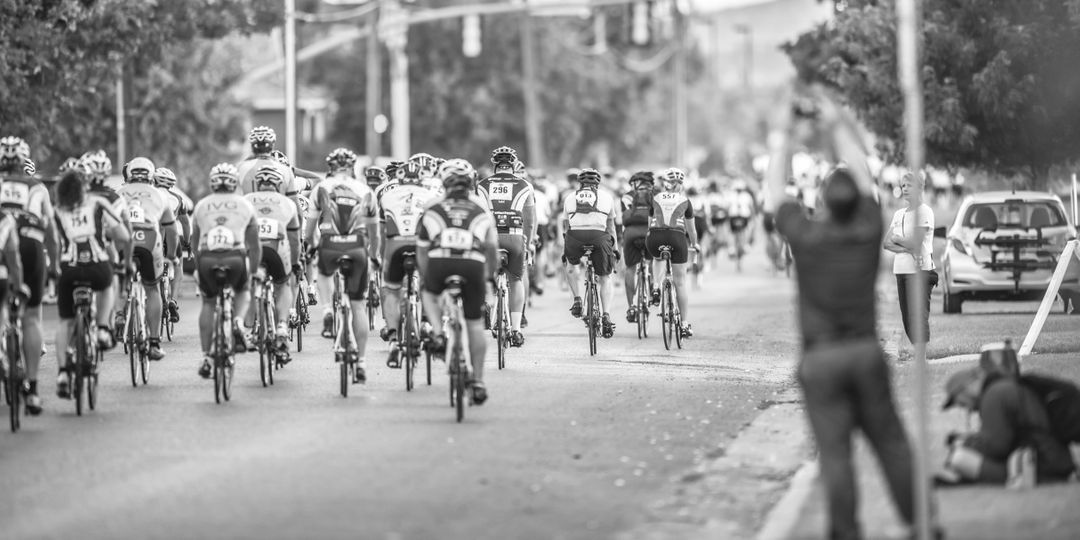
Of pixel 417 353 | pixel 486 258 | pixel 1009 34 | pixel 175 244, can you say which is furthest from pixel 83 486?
pixel 1009 34

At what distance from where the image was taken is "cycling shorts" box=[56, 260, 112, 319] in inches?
583

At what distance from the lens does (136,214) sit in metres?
18.3

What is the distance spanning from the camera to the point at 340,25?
8369 cm

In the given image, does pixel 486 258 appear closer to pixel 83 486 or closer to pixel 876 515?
pixel 83 486

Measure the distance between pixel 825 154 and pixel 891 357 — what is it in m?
10.5

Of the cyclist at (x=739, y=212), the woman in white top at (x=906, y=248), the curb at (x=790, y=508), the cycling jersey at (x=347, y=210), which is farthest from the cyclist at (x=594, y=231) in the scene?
the cyclist at (x=739, y=212)

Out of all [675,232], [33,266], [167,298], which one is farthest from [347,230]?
[675,232]

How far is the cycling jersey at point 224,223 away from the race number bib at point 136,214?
9.04ft

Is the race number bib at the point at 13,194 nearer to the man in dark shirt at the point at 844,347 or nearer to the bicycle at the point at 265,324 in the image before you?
the bicycle at the point at 265,324

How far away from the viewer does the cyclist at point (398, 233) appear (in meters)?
16.9

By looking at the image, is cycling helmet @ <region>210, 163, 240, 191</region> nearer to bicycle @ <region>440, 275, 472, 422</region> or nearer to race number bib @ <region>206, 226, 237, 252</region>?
race number bib @ <region>206, 226, 237, 252</region>

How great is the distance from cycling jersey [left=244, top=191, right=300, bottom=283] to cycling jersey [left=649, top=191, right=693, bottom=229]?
5.08 meters

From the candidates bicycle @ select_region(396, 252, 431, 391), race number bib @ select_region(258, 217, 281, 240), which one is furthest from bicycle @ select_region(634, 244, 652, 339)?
race number bib @ select_region(258, 217, 281, 240)

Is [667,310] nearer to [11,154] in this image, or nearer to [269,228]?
[269,228]
